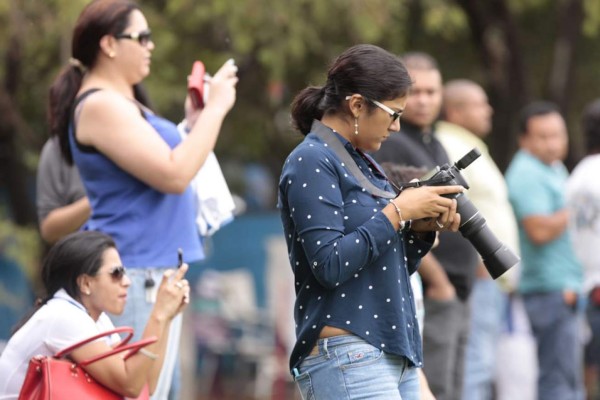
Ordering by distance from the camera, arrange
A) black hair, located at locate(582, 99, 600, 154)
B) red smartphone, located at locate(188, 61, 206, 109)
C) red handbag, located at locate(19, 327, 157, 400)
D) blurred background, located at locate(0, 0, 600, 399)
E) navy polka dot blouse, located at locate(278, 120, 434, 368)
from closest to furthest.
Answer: navy polka dot blouse, located at locate(278, 120, 434, 368)
red handbag, located at locate(19, 327, 157, 400)
red smartphone, located at locate(188, 61, 206, 109)
black hair, located at locate(582, 99, 600, 154)
blurred background, located at locate(0, 0, 600, 399)

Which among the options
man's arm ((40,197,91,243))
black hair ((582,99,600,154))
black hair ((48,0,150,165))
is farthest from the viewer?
black hair ((582,99,600,154))

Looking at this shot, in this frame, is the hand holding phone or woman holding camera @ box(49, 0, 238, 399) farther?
the hand holding phone

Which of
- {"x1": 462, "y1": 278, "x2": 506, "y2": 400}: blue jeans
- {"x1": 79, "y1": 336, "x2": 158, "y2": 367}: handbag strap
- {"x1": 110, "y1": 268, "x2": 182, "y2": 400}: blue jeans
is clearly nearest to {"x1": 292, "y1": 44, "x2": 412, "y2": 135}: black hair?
{"x1": 79, "y1": 336, "x2": 158, "y2": 367}: handbag strap

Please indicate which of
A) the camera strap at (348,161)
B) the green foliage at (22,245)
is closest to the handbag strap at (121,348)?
the camera strap at (348,161)

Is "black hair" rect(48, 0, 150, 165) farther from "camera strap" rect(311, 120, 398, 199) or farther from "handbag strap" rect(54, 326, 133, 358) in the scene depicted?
"camera strap" rect(311, 120, 398, 199)

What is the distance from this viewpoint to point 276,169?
14.2 metres

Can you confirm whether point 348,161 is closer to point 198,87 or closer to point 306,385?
point 306,385

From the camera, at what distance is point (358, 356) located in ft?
12.4

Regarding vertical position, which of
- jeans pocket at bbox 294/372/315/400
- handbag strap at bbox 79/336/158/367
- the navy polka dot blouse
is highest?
the navy polka dot blouse

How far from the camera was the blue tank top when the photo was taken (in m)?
4.79

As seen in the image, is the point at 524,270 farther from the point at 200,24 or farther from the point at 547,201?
the point at 200,24

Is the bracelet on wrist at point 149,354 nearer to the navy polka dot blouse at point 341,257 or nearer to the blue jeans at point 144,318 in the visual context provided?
the blue jeans at point 144,318

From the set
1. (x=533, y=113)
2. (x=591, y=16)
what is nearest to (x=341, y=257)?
(x=533, y=113)

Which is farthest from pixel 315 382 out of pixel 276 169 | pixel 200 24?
pixel 276 169
